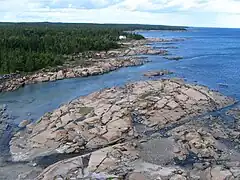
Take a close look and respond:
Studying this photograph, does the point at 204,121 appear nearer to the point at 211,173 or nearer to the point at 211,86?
the point at 211,173

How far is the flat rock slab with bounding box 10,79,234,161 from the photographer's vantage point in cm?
2892

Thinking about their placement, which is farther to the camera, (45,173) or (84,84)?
(84,84)

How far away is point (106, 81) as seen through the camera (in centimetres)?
5588

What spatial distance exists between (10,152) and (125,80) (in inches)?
1158

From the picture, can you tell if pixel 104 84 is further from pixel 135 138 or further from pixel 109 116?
pixel 135 138

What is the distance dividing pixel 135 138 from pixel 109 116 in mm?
4077

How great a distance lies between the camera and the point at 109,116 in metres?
32.7

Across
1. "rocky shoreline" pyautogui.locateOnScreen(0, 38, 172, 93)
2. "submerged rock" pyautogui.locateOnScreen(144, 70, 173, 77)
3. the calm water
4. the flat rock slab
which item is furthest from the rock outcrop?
the flat rock slab

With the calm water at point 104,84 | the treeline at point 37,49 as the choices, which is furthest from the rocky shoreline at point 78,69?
the treeline at point 37,49

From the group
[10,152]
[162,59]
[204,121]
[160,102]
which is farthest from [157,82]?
[162,59]

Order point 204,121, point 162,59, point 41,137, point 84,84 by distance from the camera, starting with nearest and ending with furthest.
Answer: point 41,137, point 204,121, point 84,84, point 162,59

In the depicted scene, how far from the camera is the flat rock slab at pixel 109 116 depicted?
94.9 feet

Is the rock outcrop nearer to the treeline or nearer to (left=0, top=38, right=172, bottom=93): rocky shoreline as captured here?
(left=0, top=38, right=172, bottom=93): rocky shoreline

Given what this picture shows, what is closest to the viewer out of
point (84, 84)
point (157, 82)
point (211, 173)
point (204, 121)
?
point (211, 173)
